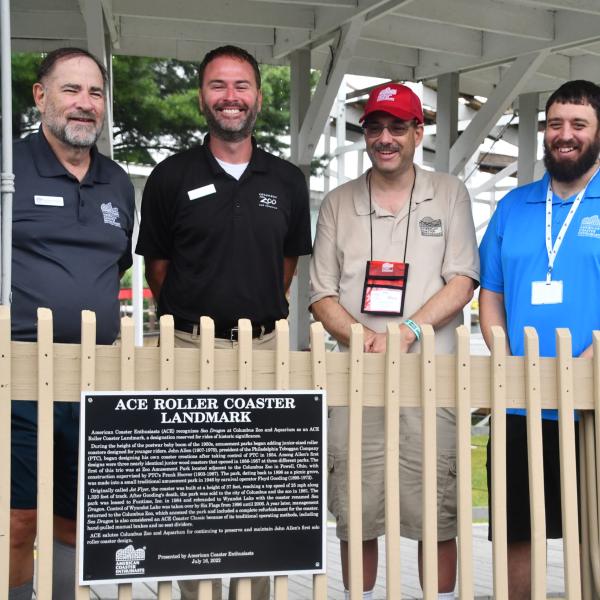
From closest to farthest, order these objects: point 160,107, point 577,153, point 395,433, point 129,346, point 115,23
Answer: point 129,346
point 395,433
point 577,153
point 115,23
point 160,107

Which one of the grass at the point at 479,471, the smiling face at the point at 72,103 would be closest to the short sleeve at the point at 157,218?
the smiling face at the point at 72,103

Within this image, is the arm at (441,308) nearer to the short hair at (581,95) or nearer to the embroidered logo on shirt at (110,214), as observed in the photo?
the short hair at (581,95)

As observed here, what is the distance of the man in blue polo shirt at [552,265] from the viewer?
3619mm

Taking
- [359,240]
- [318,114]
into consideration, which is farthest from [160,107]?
[359,240]

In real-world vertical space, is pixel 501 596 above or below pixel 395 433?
below

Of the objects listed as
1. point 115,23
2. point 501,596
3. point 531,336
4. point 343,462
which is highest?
point 115,23

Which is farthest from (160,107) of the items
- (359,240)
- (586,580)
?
(586,580)

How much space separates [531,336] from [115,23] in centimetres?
527

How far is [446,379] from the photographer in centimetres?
304

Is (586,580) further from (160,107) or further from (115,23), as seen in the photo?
(160,107)

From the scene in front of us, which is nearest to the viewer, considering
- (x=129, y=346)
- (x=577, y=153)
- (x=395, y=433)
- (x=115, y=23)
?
(x=129, y=346)

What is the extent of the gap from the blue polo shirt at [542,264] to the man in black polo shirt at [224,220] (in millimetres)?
849

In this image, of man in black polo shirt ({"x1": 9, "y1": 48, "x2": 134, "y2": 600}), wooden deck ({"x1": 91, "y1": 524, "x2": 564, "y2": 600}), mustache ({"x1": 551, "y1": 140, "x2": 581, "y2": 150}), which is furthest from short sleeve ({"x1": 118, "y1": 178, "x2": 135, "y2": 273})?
wooden deck ({"x1": 91, "y1": 524, "x2": 564, "y2": 600})

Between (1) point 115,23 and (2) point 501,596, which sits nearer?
(2) point 501,596
